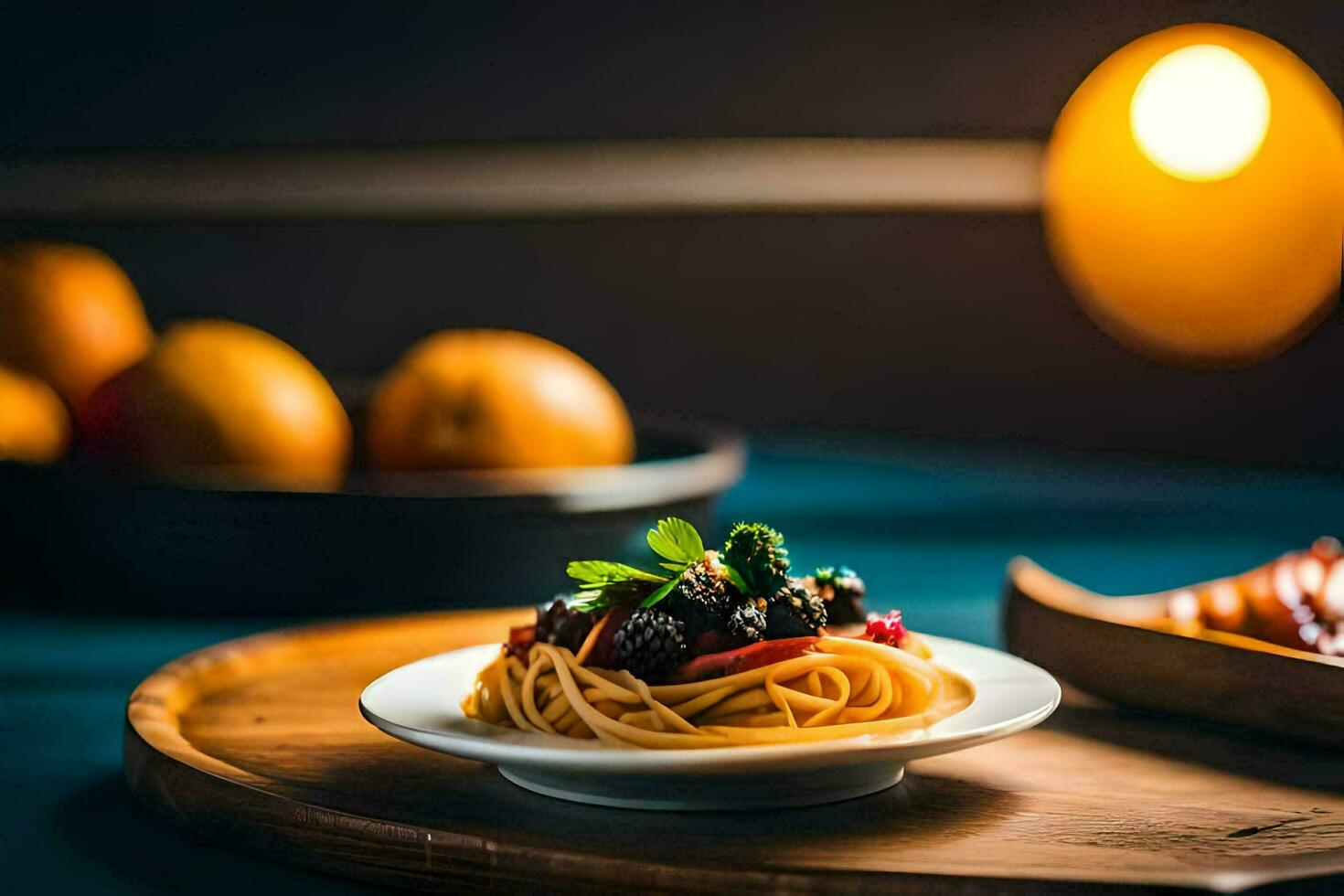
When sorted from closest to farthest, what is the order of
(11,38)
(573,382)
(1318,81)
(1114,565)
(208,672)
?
(208,672) < (573,382) < (1114,565) < (11,38) < (1318,81)

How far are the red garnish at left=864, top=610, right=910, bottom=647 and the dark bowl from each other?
42 cm

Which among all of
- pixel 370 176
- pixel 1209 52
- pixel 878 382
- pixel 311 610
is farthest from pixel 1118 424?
pixel 311 610

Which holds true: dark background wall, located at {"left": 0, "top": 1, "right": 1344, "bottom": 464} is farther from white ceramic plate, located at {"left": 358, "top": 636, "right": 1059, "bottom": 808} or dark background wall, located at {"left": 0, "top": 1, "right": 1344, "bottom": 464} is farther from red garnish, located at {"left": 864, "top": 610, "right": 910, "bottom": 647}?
white ceramic plate, located at {"left": 358, "top": 636, "right": 1059, "bottom": 808}

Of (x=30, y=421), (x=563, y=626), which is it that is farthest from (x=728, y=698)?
(x=30, y=421)

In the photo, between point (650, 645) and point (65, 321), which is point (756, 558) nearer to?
point (650, 645)

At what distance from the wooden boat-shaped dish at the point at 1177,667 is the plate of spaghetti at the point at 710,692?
11cm

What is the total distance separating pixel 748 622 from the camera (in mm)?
770

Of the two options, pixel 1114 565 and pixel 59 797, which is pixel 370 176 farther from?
pixel 59 797

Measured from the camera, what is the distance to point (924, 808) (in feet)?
2.21

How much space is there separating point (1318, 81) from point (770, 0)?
1.26 m

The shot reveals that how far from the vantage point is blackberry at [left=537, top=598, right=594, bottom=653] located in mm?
804

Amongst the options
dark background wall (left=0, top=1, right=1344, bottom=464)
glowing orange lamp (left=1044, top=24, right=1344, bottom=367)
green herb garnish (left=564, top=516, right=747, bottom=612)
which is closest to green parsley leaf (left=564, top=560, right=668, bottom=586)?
green herb garnish (left=564, top=516, right=747, bottom=612)

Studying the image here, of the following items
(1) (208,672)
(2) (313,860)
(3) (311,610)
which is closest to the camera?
(2) (313,860)

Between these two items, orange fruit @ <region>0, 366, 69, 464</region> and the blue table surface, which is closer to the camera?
the blue table surface
